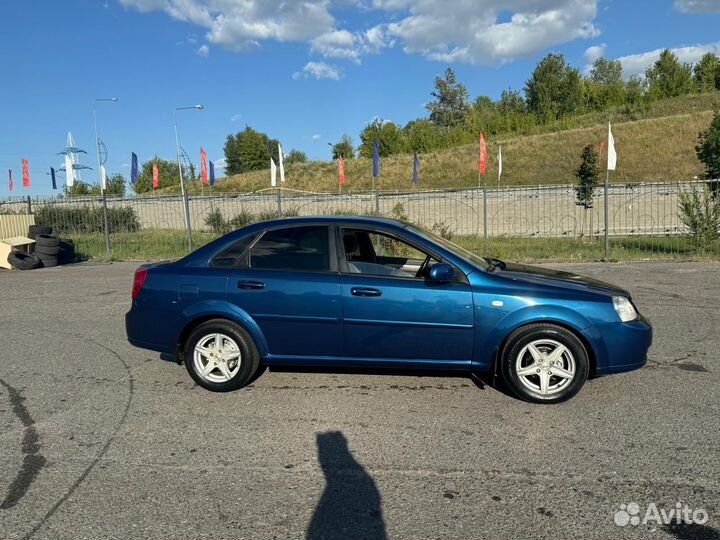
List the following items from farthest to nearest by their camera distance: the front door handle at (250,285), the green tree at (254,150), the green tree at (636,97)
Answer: the green tree at (254,150), the green tree at (636,97), the front door handle at (250,285)

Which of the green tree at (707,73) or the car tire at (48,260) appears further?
the green tree at (707,73)

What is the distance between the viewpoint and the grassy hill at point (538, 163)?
142 feet

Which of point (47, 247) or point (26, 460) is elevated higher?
point (47, 247)

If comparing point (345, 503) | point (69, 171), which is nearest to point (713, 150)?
point (345, 503)

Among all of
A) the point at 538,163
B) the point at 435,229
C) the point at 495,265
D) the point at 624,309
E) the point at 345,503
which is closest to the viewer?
the point at 345,503

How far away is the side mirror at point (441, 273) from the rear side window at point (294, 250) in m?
0.94

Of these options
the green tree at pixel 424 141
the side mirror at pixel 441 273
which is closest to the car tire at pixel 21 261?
the side mirror at pixel 441 273

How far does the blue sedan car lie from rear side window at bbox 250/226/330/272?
0.01 m

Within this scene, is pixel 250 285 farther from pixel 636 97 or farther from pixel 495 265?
pixel 636 97

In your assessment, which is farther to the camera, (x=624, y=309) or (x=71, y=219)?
(x=71, y=219)

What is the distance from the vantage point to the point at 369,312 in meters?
4.68

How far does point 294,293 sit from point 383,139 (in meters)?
68.2

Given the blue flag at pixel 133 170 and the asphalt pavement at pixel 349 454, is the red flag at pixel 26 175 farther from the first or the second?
the asphalt pavement at pixel 349 454

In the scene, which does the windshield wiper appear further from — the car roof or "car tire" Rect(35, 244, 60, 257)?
"car tire" Rect(35, 244, 60, 257)
